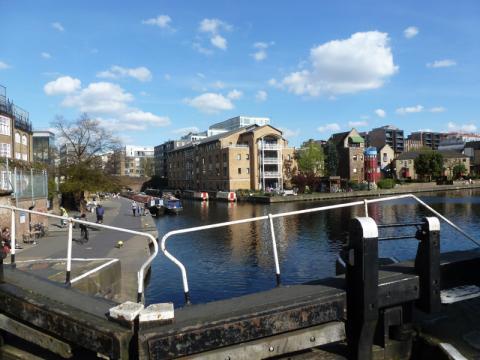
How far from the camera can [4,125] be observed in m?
45.4

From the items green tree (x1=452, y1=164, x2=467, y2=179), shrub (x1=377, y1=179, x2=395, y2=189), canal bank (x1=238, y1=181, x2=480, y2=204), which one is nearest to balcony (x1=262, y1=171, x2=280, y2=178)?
canal bank (x1=238, y1=181, x2=480, y2=204)

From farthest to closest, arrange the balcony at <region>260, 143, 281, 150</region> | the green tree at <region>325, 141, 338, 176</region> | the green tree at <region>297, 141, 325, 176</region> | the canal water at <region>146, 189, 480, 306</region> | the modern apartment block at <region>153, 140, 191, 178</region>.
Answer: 1. the modern apartment block at <region>153, 140, 191, 178</region>
2. the green tree at <region>325, 141, 338, 176</region>
3. the green tree at <region>297, 141, 325, 176</region>
4. the balcony at <region>260, 143, 281, 150</region>
5. the canal water at <region>146, 189, 480, 306</region>

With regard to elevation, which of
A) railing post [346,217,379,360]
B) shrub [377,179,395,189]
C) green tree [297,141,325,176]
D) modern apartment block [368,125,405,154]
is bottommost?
shrub [377,179,395,189]

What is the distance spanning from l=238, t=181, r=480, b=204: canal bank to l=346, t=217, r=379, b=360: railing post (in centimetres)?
6631

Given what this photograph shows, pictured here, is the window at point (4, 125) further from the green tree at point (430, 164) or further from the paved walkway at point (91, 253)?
the green tree at point (430, 164)

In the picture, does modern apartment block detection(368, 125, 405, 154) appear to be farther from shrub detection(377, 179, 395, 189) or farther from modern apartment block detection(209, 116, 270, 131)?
shrub detection(377, 179, 395, 189)

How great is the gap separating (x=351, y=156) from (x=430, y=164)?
67.5ft

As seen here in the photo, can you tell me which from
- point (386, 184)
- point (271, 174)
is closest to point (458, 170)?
point (386, 184)

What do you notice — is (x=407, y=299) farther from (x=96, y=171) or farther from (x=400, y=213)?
(x=96, y=171)

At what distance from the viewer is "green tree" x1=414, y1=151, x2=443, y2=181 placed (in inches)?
4090

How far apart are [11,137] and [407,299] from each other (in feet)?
168

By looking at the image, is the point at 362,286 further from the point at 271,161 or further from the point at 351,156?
the point at 351,156

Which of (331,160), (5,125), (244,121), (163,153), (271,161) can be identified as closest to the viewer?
(5,125)

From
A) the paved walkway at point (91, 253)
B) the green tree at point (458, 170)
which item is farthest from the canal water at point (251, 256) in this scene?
the green tree at point (458, 170)
